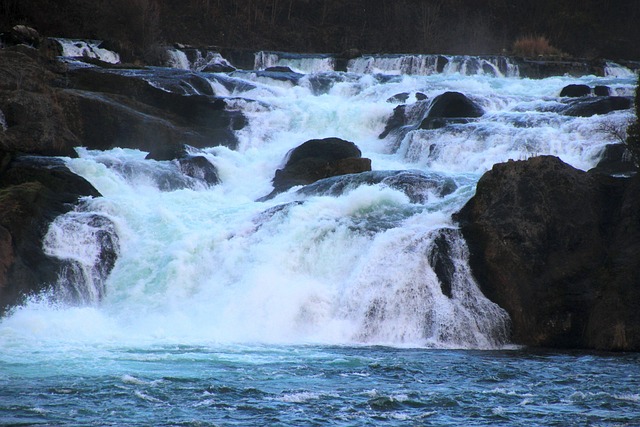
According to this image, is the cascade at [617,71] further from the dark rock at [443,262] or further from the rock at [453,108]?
the dark rock at [443,262]

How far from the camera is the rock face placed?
16875mm

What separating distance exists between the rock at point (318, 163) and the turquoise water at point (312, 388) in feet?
33.5

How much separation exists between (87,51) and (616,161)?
26096 mm

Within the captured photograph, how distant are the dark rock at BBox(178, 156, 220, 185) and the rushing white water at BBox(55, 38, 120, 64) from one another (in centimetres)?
1513

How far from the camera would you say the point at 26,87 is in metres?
25.6

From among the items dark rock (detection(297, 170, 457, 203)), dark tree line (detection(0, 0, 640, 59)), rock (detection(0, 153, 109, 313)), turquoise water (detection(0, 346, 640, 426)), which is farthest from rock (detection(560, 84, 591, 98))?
dark tree line (detection(0, 0, 640, 59))

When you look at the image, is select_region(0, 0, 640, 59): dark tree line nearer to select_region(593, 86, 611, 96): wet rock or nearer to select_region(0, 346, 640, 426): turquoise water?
select_region(593, 86, 611, 96): wet rock

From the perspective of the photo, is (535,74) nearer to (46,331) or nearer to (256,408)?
(46,331)

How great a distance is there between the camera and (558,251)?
58.6ft

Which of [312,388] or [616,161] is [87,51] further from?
[312,388]

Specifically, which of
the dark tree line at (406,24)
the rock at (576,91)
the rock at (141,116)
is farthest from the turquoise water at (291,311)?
the dark tree line at (406,24)

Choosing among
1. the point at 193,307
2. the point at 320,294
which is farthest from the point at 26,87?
the point at 320,294

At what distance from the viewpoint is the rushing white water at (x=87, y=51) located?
1550 inches

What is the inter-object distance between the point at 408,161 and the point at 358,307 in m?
10.8
